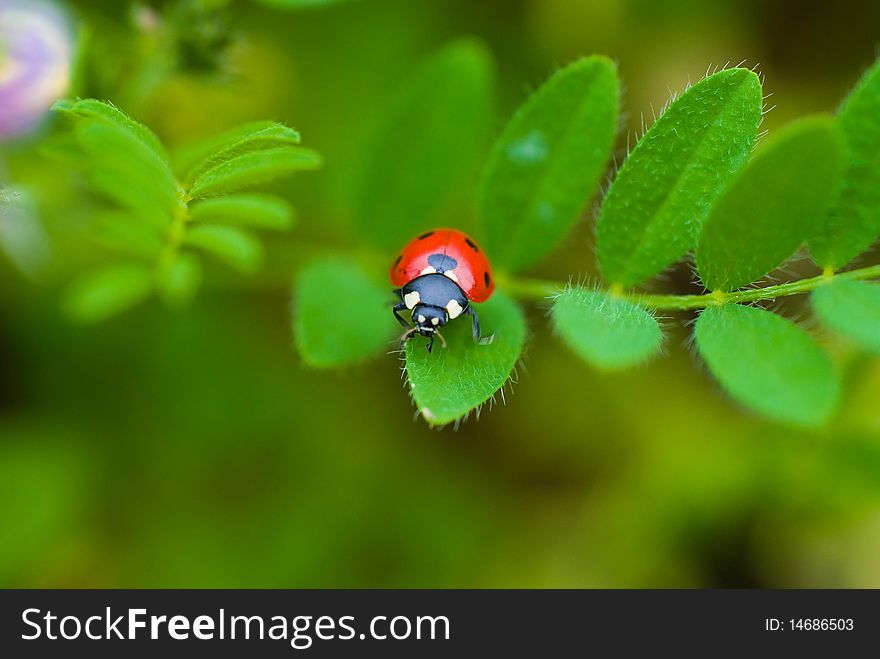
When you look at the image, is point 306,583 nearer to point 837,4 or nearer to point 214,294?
point 214,294

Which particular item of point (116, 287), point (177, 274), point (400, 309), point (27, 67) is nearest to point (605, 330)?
point (400, 309)

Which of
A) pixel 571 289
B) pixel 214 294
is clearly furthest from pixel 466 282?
pixel 214 294

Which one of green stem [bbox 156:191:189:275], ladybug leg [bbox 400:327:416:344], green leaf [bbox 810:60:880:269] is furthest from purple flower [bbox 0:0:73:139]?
green leaf [bbox 810:60:880:269]

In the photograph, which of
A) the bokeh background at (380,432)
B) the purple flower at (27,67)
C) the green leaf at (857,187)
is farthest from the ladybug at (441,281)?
the bokeh background at (380,432)

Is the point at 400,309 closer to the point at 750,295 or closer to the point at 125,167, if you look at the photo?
the point at 125,167

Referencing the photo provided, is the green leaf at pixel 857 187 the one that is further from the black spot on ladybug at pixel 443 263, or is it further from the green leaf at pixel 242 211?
the green leaf at pixel 242 211
